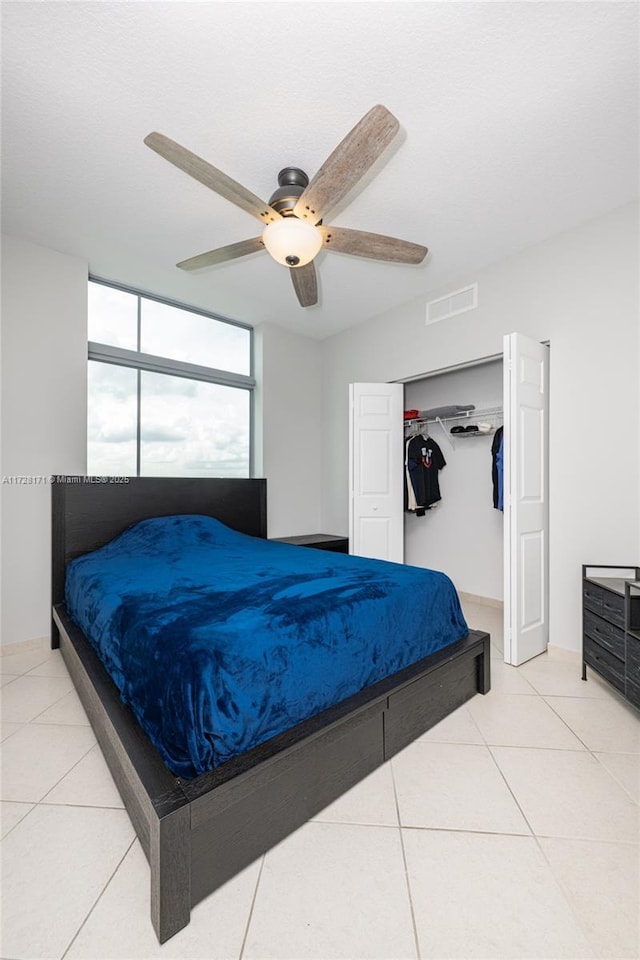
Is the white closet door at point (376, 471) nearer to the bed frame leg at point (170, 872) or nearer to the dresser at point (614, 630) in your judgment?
the dresser at point (614, 630)

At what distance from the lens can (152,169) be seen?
2.29 m

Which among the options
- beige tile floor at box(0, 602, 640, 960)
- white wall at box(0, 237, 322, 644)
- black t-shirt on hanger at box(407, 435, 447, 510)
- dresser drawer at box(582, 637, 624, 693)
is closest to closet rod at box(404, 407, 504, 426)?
black t-shirt on hanger at box(407, 435, 447, 510)

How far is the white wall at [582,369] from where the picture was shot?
2.61 metres

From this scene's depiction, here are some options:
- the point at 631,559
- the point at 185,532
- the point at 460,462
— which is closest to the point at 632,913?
the point at 631,559

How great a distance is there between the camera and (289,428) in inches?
187

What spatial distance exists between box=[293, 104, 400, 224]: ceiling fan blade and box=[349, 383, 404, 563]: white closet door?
232cm

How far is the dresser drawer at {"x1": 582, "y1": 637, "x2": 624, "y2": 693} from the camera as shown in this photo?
84.0 inches

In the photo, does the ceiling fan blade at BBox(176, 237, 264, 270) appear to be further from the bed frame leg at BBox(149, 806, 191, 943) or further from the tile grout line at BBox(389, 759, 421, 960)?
the tile grout line at BBox(389, 759, 421, 960)

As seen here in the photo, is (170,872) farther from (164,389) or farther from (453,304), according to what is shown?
(453,304)

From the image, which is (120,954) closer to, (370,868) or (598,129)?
(370,868)

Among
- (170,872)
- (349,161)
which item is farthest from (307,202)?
(170,872)

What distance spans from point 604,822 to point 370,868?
827 millimetres

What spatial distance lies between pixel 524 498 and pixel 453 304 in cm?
180

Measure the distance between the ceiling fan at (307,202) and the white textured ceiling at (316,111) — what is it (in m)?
0.40
